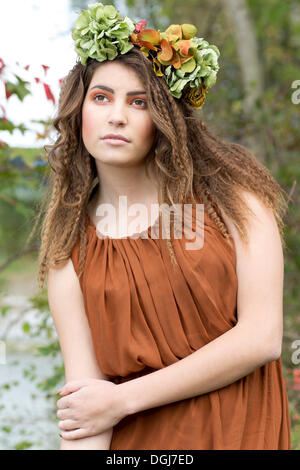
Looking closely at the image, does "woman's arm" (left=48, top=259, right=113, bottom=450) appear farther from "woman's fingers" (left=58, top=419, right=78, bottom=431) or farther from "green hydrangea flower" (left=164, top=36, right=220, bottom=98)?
"green hydrangea flower" (left=164, top=36, right=220, bottom=98)

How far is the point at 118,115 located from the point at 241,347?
0.72 m

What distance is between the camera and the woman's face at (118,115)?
175 cm

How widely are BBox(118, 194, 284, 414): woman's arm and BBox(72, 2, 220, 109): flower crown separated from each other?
481mm

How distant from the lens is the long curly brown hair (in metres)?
1.77

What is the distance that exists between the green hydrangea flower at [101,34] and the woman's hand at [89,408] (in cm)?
94

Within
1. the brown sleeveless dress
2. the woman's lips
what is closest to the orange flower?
the woman's lips

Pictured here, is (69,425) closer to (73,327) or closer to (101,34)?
(73,327)

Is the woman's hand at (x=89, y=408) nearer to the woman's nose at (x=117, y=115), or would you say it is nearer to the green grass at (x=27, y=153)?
the woman's nose at (x=117, y=115)

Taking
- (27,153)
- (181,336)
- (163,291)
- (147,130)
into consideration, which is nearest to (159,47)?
(147,130)

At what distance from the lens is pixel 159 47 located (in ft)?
5.96

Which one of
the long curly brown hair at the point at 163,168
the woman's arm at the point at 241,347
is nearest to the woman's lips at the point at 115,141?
the long curly brown hair at the point at 163,168

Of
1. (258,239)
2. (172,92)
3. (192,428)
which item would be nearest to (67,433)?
(192,428)

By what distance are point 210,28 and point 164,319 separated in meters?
6.39

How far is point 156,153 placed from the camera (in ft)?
5.97
